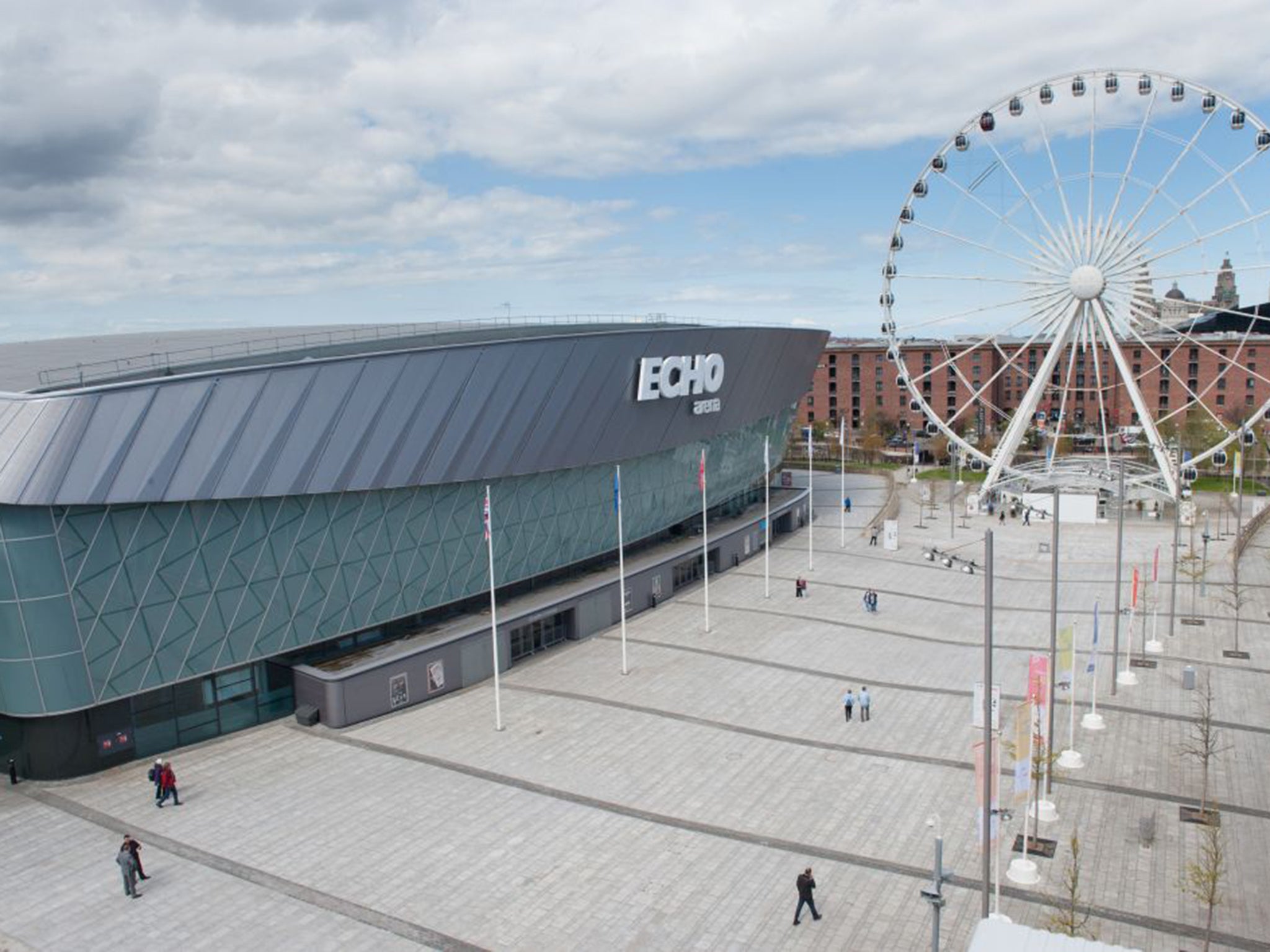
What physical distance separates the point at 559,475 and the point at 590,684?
903cm

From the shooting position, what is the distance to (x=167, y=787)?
22109 mm

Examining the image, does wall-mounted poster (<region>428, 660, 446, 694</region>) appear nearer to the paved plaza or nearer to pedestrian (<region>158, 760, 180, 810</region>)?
the paved plaza

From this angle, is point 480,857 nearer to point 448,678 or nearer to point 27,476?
point 448,678

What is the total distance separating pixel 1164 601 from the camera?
40500mm

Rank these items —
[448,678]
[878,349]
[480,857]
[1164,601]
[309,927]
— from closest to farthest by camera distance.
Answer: [309,927], [480,857], [448,678], [1164,601], [878,349]

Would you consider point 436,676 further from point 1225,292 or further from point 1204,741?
point 1225,292

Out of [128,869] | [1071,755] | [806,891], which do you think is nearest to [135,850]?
[128,869]

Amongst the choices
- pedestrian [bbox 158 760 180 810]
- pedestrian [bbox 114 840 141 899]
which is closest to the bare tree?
pedestrian [bbox 114 840 141 899]

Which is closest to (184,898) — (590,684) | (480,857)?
(480,857)

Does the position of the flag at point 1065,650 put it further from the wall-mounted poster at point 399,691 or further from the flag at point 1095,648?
the wall-mounted poster at point 399,691

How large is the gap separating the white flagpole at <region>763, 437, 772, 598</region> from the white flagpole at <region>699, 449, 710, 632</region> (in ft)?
8.72

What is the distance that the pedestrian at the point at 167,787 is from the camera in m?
22.1

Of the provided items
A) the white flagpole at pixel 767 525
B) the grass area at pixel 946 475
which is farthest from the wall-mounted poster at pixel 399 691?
the grass area at pixel 946 475

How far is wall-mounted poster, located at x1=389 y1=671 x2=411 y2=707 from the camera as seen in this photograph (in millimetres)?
28484
